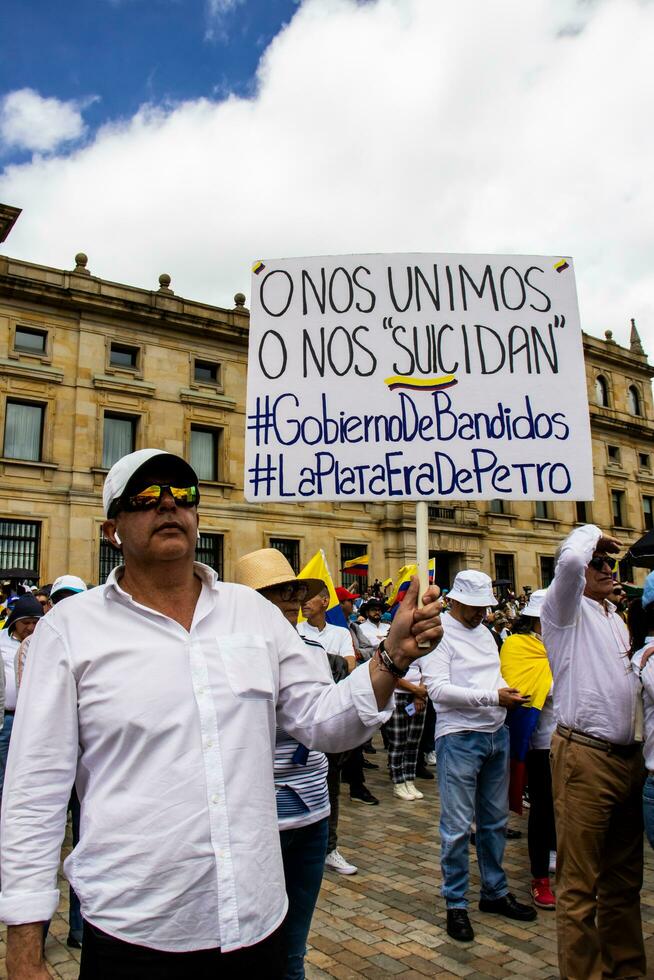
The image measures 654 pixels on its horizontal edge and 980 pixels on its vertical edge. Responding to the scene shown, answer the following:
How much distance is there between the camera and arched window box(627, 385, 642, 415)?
4028 centimetres

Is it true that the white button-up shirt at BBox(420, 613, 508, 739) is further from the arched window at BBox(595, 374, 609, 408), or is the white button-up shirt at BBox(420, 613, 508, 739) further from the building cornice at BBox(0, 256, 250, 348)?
the arched window at BBox(595, 374, 609, 408)

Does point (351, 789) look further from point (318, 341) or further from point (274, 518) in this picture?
point (274, 518)

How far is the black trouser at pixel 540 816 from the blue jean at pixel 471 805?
1.16 feet

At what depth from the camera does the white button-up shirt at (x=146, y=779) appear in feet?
5.71

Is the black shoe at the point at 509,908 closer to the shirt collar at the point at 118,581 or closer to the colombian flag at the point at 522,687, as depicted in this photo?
the colombian flag at the point at 522,687

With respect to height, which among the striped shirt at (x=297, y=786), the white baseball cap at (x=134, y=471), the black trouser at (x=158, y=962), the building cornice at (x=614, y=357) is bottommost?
the black trouser at (x=158, y=962)

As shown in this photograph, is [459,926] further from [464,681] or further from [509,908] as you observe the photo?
[464,681]

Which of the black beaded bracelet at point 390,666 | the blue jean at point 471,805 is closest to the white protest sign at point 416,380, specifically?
the black beaded bracelet at point 390,666

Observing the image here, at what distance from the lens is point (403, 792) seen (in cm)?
789

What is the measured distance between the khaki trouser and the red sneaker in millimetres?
1149

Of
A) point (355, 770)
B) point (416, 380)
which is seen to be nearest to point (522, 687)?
point (355, 770)

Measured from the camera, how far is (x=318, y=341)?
124 inches

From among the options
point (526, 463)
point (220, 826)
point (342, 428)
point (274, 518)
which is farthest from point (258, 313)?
point (274, 518)

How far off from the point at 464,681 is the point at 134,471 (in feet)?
10.5
